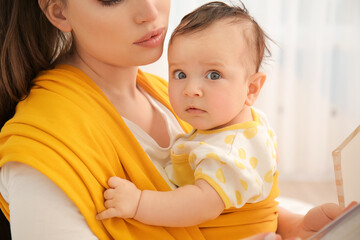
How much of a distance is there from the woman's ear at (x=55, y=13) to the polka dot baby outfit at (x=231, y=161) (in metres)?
0.42

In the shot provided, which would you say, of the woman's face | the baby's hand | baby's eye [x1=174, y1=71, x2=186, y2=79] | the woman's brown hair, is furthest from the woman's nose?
the baby's hand

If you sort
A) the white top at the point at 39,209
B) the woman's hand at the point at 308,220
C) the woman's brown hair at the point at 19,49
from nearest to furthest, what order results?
the white top at the point at 39,209 → the woman's hand at the point at 308,220 → the woman's brown hair at the point at 19,49

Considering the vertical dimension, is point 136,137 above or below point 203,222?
above

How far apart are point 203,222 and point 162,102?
1.46 ft

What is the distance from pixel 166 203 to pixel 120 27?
1.39 feet

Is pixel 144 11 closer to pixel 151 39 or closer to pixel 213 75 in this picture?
pixel 151 39

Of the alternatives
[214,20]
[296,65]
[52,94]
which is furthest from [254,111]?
[296,65]

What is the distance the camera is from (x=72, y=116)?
43.2 inches

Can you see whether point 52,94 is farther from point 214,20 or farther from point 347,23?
point 347,23

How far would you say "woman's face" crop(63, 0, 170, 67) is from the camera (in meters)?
1.14

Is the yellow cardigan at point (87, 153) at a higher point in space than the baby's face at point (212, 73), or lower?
→ lower

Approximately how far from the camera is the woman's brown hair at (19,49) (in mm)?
1234

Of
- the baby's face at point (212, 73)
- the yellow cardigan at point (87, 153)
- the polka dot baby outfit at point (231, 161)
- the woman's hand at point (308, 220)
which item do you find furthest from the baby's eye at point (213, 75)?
the woman's hand at point (308, 220)

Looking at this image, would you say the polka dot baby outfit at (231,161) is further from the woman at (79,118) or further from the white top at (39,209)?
the white top at (39,209)
